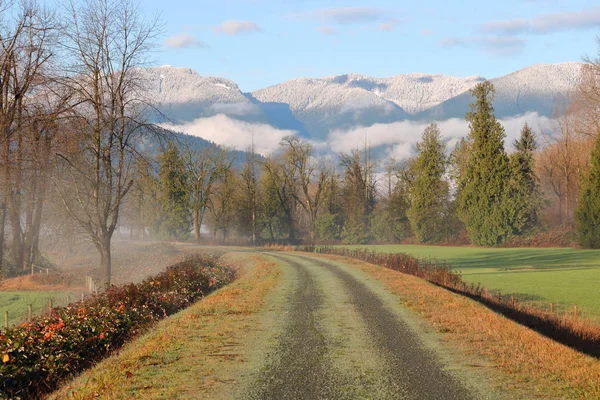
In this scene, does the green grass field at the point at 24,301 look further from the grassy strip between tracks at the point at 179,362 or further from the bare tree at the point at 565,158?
the bare tree at the point at 565,158

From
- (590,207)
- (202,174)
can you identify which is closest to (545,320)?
(590,207)

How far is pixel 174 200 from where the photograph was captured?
84.2 m

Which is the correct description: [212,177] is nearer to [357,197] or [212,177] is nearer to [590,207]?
[357,197]

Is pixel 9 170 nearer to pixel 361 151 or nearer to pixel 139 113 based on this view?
pixel 139 113

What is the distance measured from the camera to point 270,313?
52.0ft

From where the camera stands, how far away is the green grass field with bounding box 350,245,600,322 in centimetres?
2439

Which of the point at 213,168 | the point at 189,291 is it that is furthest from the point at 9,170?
the point at 213,168

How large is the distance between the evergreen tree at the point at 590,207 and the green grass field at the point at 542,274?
2466 millimetres

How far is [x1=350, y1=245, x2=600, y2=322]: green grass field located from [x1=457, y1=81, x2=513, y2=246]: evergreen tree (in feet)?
30.0

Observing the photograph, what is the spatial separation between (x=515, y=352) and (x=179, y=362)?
654 centimetres

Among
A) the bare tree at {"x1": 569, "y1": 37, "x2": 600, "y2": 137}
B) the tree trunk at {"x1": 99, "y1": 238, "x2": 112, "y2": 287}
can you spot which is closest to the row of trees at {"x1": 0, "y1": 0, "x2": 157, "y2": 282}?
the tree trunk at {"x1": 99, "y1": 238, "x2": 112, "y2": 287}

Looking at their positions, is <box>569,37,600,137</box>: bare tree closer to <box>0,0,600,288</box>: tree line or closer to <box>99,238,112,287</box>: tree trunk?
<box>0,0,600,288</box>: tree line

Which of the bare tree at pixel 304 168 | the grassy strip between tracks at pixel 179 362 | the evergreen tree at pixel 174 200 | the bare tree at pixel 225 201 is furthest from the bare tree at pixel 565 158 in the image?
the grassy strip between tracks at pixel 179 362

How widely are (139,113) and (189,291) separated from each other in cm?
909
